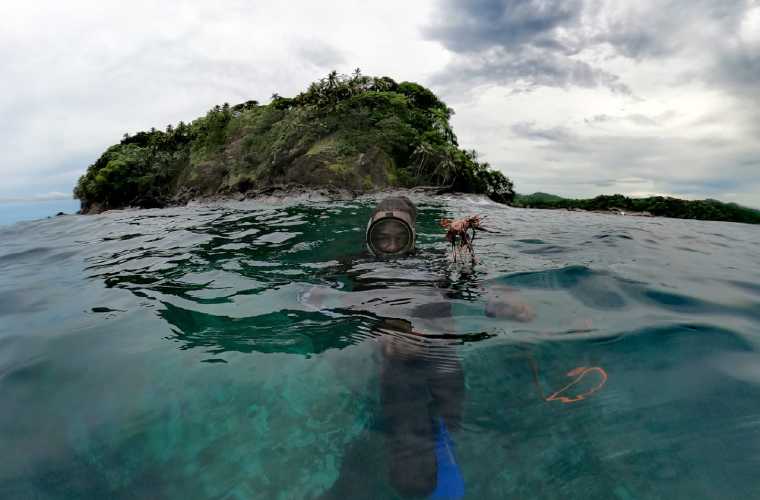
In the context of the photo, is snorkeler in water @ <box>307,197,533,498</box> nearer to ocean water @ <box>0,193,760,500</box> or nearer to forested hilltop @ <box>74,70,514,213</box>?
ocean water @ <box>0,193,760,500</box>

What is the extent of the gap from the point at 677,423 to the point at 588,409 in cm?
58

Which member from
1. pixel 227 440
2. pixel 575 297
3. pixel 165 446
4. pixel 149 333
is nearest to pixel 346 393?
pixel 227 440

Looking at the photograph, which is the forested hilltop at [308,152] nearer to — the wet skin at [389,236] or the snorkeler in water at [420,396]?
the wet skin at [389,236]

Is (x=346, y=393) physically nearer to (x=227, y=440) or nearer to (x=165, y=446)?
(x=227, y=440)

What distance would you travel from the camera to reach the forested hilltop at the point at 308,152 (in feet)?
112

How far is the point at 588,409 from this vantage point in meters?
2.85

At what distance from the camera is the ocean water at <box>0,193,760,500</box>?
7.92ft

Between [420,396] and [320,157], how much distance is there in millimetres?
33177

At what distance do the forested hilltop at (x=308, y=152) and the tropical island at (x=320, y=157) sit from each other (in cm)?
11

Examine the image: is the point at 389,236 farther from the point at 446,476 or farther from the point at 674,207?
the point at 674,207

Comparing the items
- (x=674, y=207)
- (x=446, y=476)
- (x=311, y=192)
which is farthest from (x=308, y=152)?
(x=446, y=476)

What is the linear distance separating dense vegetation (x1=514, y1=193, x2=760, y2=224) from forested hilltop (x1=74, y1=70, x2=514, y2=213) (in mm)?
8742

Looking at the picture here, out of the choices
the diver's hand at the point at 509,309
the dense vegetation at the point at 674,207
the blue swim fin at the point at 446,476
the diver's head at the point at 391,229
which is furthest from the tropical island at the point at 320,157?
the blue swim fin at the point at 446,476

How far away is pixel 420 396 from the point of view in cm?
294
